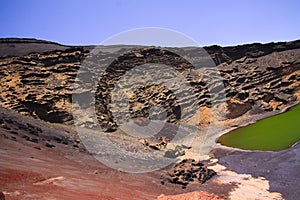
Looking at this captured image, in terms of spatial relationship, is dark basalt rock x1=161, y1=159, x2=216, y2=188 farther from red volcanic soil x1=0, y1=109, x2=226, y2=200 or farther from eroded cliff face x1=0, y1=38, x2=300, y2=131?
eroded cliff face x1=0, y1=38, x2=300, y2=131

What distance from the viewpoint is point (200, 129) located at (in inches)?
1583

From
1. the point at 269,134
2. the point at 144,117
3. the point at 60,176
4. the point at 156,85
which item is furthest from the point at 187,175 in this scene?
the point at 156,85

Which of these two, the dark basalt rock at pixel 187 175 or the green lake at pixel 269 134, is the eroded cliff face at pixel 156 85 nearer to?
the green lake at pixel 269 134

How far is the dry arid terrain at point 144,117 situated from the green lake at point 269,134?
176 centimetres

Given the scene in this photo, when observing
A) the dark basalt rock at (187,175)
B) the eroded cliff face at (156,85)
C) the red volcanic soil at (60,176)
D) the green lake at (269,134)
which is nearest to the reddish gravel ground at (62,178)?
the red volcanic soil at (60,176)

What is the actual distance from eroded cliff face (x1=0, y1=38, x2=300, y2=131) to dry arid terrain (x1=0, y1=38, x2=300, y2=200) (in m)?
0.14

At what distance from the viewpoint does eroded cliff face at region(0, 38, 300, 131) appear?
111 ft

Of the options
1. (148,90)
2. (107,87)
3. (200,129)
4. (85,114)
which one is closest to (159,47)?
(148,90)

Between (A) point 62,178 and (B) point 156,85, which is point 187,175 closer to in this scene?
(A) point 62,178

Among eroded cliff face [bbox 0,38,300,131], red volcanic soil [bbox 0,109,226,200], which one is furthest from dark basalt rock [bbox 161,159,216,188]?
eroded cliff face [bbox 0,38,300,131]

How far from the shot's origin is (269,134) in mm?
28984

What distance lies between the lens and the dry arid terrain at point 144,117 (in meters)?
13.3

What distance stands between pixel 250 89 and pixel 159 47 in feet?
55.5

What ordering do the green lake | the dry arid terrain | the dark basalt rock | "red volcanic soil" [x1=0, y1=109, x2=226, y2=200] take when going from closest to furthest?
1. "red volcanic soil" [x1=0, y1=109, x2=226, y2=200]
2. the dry arid terrain
3. the dark basalt rock
4. the green lake
